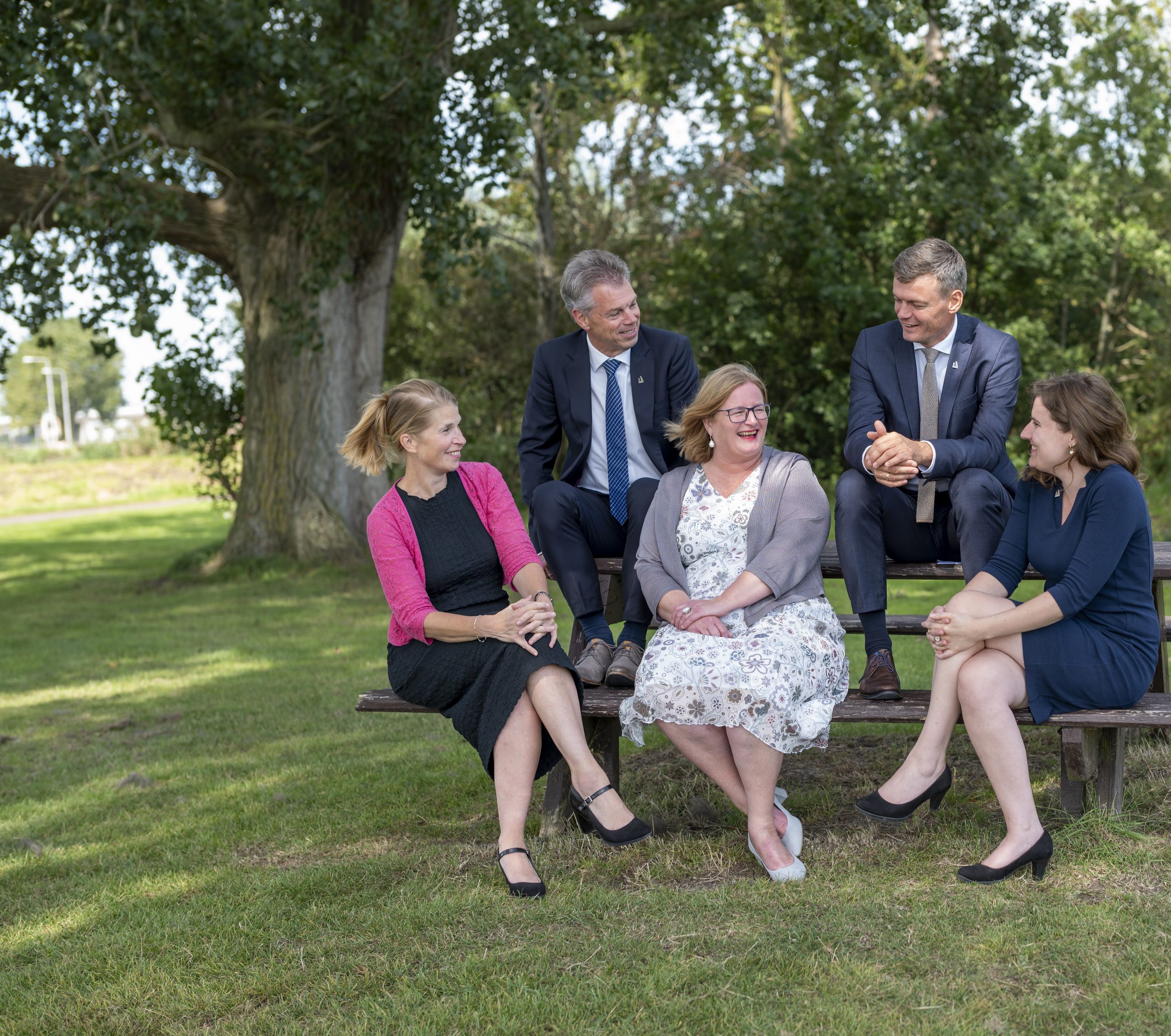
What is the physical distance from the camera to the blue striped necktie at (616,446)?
4.86 metres

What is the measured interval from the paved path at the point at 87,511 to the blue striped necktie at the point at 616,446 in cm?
2243

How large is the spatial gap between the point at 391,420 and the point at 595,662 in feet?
3.61

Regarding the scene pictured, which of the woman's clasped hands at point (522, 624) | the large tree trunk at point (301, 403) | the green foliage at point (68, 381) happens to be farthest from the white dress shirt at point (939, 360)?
the green foliage at point (68, 381)

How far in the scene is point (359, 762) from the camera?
5.70 metres

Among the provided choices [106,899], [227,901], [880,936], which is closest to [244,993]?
[227,901]

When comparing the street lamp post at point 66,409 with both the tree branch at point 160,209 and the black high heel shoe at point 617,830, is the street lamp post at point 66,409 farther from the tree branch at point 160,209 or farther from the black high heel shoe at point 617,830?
the black high heel shoe at point 617,830

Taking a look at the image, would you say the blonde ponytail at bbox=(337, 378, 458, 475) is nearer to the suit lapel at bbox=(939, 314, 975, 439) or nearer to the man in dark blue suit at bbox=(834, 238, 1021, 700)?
the man in dark blue suit at bbox=(834, 238, 1021, 700)

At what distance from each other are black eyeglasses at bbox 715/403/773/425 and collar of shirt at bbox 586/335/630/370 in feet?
3.00

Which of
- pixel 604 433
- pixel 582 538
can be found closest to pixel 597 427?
pixel 604 433

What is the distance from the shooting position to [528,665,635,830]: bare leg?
392cm

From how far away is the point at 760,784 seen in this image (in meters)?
3.78

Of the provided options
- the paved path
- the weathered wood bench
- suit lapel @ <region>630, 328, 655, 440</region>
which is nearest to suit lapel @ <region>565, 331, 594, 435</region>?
suit lapel @ <region>630, 328, 655, 440</region>

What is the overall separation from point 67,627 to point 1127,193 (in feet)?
52.6

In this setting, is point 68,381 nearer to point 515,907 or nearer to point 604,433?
point 604,433
